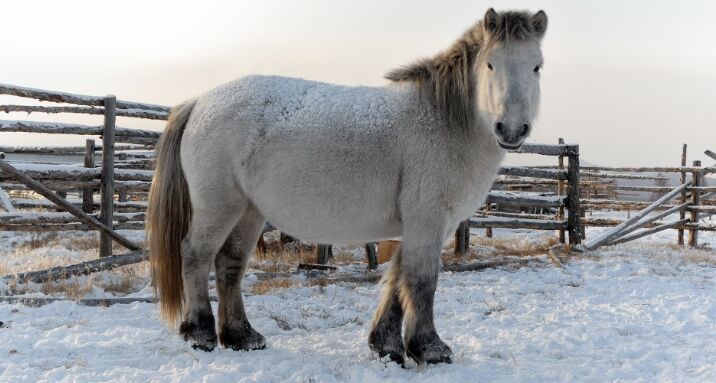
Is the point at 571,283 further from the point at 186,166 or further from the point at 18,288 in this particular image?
the point at 18,288

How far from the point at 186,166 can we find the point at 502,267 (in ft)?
16.2

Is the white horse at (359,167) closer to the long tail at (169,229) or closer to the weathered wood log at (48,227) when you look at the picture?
the long tail at (169,229)

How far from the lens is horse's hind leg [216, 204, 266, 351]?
3.94 m

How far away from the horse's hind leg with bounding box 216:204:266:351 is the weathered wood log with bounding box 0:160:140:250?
11.0ft

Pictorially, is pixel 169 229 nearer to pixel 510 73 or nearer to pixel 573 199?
pixel 510 73

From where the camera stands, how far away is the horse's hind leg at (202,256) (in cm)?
386

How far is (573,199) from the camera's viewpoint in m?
9.41

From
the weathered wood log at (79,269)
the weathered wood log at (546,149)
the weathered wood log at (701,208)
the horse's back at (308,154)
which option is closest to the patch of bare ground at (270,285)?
the weathered wood log at (79,269)

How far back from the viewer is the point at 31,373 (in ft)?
10.4

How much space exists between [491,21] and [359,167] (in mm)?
1261

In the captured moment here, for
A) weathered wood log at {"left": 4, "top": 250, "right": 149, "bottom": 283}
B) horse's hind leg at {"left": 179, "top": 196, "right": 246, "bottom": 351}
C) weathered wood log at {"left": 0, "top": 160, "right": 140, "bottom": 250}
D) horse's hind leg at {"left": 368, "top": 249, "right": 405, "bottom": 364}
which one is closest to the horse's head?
horse's hind leg at {"left": 368, "top": 249, "right": 405, "bottom": 364}

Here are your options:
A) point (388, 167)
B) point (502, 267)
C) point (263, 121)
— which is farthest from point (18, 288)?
point (502, 267)

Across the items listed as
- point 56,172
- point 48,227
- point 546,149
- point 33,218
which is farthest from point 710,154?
point 33,218

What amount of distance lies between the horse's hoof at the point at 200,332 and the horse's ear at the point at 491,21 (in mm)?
2727
